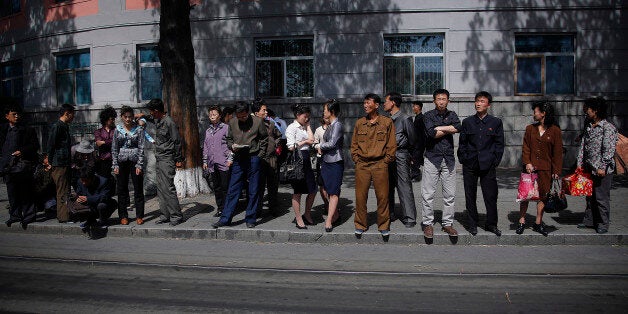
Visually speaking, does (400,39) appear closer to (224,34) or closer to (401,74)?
(401,74)

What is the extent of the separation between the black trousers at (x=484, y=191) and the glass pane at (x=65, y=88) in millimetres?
15322

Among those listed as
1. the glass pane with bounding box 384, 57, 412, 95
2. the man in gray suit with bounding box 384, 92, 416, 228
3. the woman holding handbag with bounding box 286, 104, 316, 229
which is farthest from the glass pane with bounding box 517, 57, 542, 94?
the woman holding handbag with bounding box 286, 104, 316, 229

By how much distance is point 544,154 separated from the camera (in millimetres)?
6969

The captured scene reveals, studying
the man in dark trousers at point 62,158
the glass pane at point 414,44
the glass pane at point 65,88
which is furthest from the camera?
the glass pane at point 65,88

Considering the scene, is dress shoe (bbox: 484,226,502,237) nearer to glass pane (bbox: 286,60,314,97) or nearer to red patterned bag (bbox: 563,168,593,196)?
red patterned bag (bbox: 563,168,593,196)

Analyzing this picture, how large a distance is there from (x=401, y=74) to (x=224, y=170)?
8173 millimetres

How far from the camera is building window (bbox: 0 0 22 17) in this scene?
18.6m

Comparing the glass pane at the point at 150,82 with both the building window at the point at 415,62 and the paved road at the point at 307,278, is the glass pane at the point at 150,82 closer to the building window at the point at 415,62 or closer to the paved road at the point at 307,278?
the building window at the point at 415,62

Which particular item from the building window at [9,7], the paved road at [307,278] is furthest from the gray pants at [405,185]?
the building window at [9,7]

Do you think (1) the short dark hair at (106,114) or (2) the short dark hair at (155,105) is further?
(1) the short dark hair at (106,114)

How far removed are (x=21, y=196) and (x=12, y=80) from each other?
13.4 m

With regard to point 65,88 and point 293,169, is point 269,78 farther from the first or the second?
point 293,169

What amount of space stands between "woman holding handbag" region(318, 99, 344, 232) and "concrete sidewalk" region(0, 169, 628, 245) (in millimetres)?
419

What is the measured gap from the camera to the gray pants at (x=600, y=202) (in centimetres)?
696
